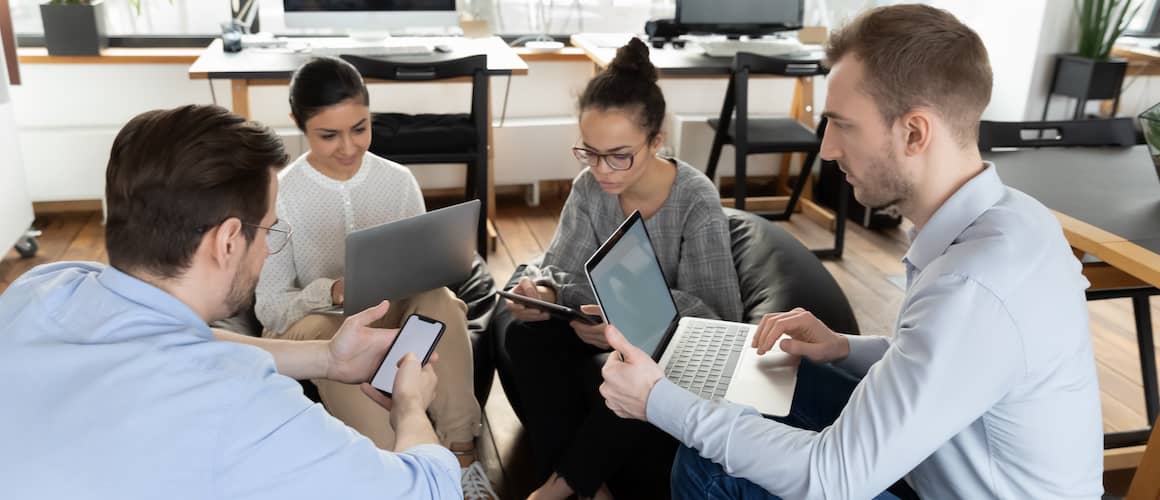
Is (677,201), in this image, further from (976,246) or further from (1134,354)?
(1134,354)

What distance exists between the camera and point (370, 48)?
3.60 m

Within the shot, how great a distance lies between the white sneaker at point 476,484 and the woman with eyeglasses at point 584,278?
0.14 meters

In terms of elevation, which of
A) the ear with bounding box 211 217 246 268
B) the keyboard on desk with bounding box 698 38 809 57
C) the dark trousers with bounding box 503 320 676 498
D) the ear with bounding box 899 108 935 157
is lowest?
the dark trousers with bounding box 503 320 676 498

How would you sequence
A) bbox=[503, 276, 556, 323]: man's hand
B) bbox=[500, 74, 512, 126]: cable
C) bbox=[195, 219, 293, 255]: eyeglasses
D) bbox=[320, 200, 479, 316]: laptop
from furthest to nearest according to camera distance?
1. bbox=[500, 74, 512, 126]: cable
2. bbox=[503, 276, 556, 323]: man's hand
3. bbox=[320, 200, 479, 316]: laptop
4. bbox=[195, 219, 293, 255]: eyeglasses

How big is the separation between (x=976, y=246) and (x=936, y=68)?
236mm

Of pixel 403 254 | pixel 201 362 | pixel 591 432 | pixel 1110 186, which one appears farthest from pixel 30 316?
pixel 1110 186

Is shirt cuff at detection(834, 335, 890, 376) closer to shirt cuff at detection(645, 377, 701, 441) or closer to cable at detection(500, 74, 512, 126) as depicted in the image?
shirt cuff at detection(645, 377, 701, 441)

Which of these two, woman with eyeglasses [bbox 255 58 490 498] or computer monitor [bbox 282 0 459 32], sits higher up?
computer monitor [bbox 282 0 459 32]

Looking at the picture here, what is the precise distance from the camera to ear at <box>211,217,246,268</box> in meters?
1.04

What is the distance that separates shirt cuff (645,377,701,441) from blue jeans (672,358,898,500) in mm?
80

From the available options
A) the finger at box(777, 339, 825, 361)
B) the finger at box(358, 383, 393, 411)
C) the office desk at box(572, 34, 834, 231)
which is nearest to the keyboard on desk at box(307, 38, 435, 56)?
the office desk at box(572, 34, 834, 231)

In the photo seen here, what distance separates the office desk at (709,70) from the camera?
11.4ft

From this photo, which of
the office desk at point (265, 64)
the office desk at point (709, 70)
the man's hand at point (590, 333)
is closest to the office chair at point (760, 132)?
the office desk at point (709, 70)

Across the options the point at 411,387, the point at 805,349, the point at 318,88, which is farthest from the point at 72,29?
the point at 805,349
